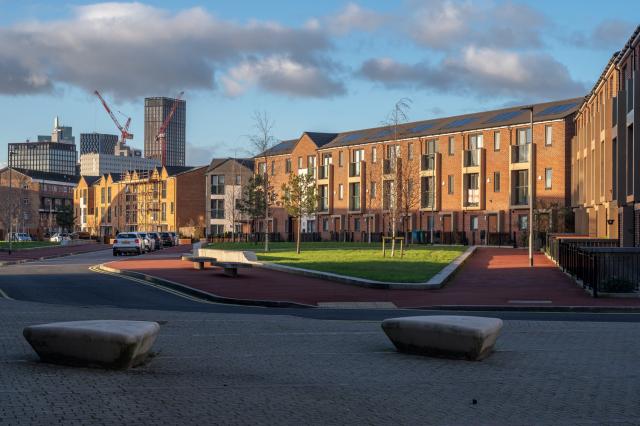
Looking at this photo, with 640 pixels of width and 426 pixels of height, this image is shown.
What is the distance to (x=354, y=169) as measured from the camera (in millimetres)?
87438

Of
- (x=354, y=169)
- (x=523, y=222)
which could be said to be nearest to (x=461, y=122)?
(x=523, y=222)

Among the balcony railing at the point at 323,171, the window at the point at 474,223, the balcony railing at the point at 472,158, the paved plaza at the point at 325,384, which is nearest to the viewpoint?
the paved plaza at the point at 325,384

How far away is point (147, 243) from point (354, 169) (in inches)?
1052

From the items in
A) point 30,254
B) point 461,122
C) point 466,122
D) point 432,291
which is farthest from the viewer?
point 461,122

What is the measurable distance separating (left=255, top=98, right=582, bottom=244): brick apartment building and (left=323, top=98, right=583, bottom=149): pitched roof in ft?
0.44

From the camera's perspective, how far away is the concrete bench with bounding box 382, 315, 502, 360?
456 inches

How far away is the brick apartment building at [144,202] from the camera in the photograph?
400 feet

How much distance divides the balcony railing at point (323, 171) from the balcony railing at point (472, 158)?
2068cm

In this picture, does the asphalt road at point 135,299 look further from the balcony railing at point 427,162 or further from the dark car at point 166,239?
the dark car at point 166,239

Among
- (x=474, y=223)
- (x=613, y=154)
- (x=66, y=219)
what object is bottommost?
(x=474, y=223)

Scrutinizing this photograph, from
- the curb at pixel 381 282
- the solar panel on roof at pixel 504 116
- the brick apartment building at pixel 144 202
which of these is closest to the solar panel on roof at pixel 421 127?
the solar panel on roof at pixel 504 116

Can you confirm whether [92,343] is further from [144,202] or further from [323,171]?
[144,202]

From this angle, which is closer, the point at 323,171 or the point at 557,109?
the point at 557,109

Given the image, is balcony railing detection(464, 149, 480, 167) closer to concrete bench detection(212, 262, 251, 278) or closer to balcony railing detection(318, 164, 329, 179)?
balcony railing detection(318, 164, 329, 179)
